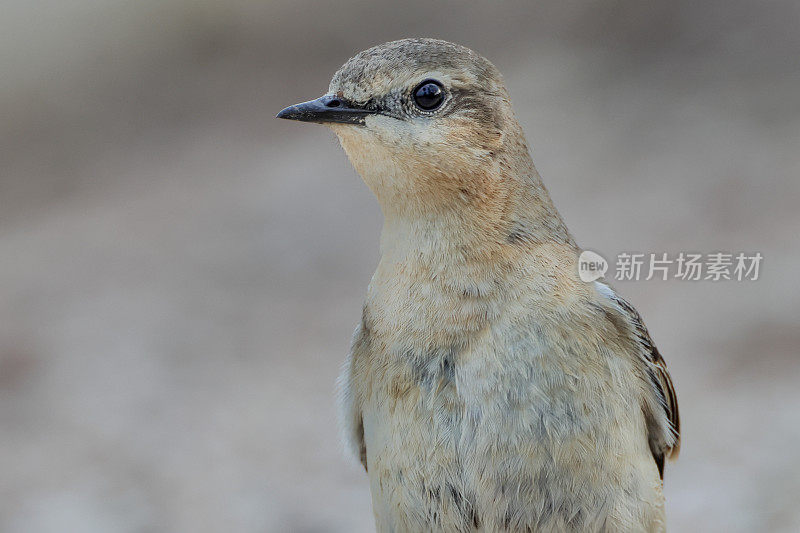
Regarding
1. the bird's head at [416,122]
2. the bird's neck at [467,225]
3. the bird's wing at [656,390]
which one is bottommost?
the bird's wing at [656,390]

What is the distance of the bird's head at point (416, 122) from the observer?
3.60m

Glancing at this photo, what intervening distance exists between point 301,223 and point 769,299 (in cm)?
466

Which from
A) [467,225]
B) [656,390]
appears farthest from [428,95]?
[656,390]

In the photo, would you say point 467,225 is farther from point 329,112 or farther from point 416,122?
point 329,112

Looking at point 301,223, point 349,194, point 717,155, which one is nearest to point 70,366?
point 301,223

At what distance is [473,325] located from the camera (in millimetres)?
3771

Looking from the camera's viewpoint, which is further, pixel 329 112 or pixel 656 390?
pixel 656 390

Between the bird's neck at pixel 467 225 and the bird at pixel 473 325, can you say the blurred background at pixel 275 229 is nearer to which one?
the bird at pixel 473 325

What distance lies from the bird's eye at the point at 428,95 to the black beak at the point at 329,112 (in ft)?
0.61

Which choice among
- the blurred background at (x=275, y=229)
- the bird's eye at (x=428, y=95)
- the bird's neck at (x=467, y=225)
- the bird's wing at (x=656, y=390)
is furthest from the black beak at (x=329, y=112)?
the blurred background at (x=275, y=229)

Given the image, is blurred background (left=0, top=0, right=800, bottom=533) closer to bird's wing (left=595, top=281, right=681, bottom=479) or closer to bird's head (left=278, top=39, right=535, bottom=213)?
bird's wing (left=595, top=281, right=681, bottom=479)

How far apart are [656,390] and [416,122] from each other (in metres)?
1.63

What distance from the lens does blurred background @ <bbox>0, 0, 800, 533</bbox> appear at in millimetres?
7082

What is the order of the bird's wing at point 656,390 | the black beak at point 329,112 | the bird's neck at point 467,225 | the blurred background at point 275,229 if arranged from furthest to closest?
the blurred background at point 275,229, the bird's wing at point 656,390, the bird's neck at point 467,225, the black beak at point 329,112
